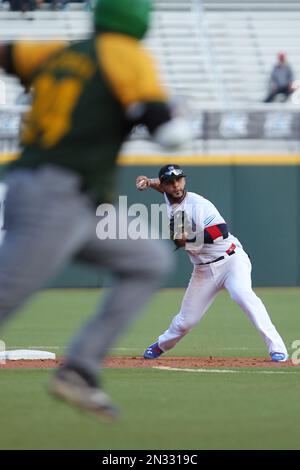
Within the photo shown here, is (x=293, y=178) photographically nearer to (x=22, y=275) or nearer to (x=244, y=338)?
(x=244, y=338)

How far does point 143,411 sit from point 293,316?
873 centimetres

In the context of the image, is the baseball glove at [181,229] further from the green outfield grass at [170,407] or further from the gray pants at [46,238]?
the gray pants at [46,238]

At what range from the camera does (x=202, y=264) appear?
1093 centimetres

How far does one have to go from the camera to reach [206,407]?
7633 mm

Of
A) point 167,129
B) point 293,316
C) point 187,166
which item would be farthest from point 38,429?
point 187,166

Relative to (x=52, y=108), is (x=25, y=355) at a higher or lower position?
lower

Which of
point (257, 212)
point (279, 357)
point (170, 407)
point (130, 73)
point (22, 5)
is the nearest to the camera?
point (130, 73)

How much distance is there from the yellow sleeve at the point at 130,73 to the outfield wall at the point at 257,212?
15200mm

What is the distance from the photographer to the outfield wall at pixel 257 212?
2059 centimetres

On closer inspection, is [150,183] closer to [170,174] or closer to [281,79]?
[170,174]

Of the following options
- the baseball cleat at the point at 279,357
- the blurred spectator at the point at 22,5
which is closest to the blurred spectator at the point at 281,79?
the blurred spectator at the point at 22,5

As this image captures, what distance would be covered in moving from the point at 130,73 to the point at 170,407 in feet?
9.92

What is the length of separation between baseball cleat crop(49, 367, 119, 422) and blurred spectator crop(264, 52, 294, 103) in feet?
58.9

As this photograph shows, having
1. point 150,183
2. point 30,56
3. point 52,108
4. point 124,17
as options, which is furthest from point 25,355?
point 124,17
